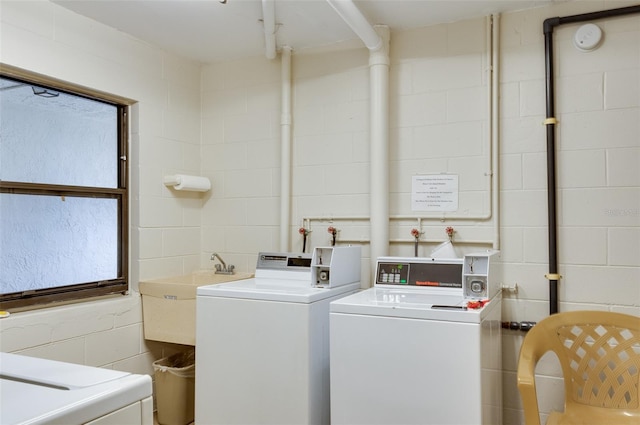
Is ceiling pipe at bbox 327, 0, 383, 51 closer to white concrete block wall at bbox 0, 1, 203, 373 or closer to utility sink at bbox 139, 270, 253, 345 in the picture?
white concrete block wall at bbox 0, 1, 203, 373

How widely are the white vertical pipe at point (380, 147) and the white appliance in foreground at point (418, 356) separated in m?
0.65

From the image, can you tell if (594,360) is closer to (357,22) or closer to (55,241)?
(357,22)

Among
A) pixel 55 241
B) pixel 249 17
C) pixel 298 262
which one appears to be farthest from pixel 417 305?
pixel 55 241

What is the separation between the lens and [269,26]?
281cm

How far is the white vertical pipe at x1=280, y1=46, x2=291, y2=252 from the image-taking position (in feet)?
10.5

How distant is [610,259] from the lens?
8.05ft

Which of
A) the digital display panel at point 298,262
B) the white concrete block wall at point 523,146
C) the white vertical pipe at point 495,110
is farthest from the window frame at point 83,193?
the white vertical pipe at point 495,110

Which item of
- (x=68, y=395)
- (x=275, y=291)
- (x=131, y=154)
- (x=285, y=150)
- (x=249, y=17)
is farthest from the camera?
(x=285, y=150)

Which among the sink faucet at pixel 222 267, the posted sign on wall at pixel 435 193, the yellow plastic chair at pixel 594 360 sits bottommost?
the yellow plastic chair at pixel 594 360

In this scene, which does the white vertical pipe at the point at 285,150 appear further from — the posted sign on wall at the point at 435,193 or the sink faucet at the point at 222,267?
the posted sign on wall at the point at 435,193

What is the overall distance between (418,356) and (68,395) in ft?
4.68

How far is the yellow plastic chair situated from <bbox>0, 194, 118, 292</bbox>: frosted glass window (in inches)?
96.5

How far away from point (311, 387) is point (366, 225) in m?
1.16

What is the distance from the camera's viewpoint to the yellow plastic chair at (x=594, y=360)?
6.99 feet
